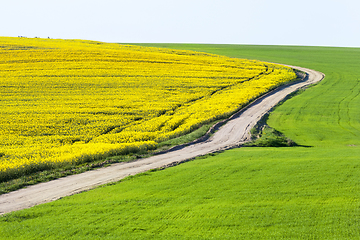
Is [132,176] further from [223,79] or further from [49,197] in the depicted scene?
[223,79]

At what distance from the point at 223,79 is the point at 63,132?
126ft

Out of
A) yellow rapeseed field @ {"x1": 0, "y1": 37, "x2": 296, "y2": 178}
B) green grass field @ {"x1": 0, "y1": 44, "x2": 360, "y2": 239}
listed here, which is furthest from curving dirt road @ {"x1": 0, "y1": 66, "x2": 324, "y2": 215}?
yellow rapeseed field @ {"x1": 0, "y1": 37, "x2": 296, "y2": 178}

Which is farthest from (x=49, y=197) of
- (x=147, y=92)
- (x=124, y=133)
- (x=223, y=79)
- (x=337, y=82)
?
(x=337, y=82)

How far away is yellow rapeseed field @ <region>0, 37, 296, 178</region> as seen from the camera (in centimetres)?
2608

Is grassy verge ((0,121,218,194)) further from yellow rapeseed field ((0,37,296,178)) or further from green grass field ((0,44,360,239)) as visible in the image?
green grass field ((0,44,360,239))

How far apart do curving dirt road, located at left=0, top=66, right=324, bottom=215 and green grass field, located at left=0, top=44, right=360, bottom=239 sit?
4.51 ft

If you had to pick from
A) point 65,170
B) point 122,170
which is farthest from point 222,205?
Result: point 65,170

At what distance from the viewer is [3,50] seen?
77750 mm

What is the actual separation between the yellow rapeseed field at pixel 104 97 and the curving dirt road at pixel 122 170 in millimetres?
2613

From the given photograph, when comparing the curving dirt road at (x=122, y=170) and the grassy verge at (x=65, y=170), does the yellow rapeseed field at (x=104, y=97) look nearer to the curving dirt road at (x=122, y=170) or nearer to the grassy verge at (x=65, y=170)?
the grassy verge at (x=65, y=170)

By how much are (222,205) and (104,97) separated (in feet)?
119

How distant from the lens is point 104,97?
46.0 meters

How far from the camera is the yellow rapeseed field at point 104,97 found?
26078mm

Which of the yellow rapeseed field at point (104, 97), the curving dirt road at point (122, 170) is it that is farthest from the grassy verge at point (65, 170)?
the yellow rapeseed field at point (104, 97)
